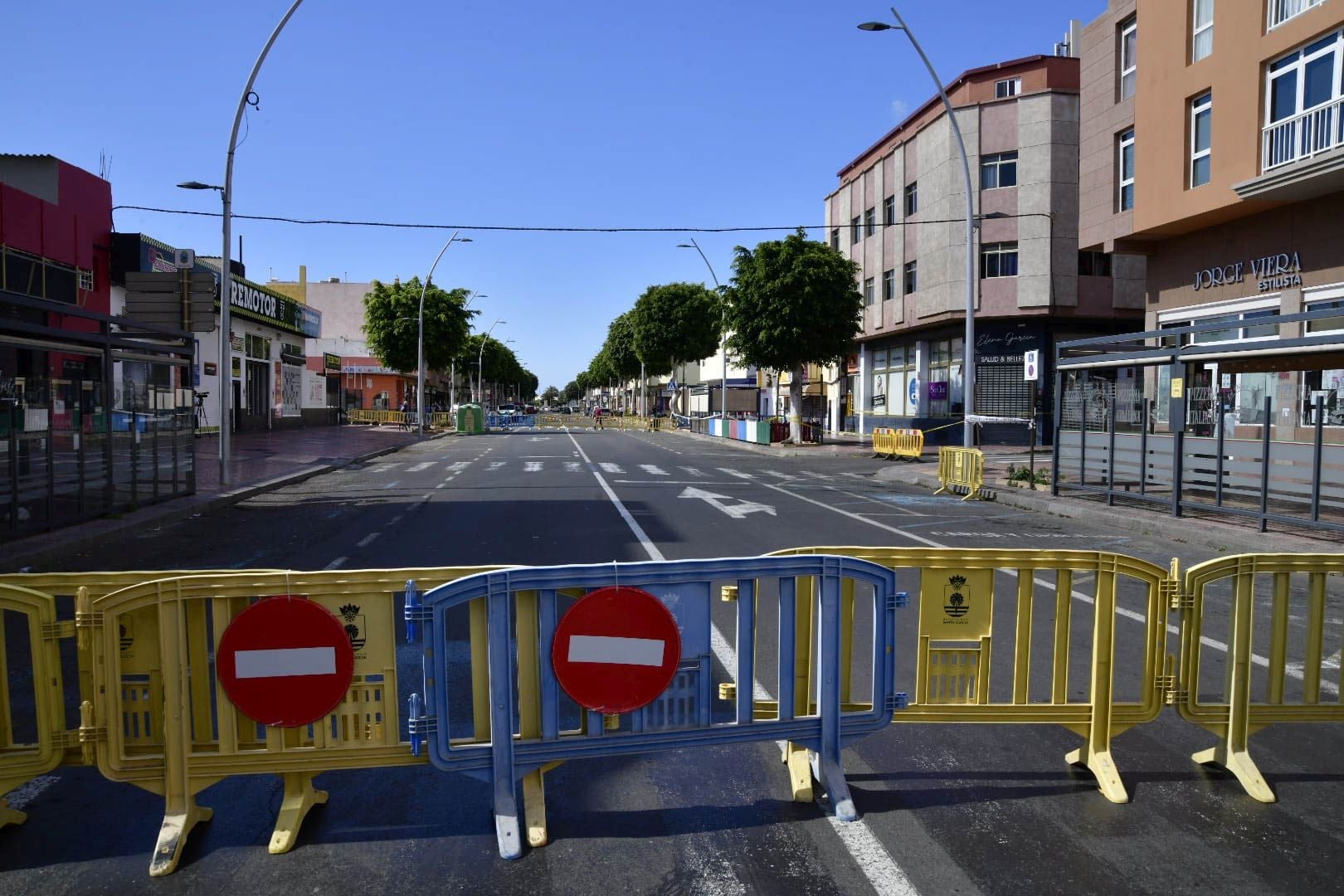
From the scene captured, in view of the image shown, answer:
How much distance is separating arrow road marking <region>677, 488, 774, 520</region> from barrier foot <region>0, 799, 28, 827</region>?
10.7m

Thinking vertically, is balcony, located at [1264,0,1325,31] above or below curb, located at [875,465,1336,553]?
above

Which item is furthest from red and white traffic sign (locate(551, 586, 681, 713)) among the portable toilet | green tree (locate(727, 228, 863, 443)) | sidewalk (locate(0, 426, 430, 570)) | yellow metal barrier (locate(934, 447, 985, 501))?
the portable toilet

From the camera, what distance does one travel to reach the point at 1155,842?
3.84 meters

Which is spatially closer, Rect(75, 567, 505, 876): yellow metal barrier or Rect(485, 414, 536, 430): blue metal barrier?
Rect(75, 567, 505, 876): yellow metal barrier

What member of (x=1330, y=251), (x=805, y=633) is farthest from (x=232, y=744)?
(x=1330, y=251)

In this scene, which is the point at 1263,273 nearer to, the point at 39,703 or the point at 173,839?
the point at 173,839

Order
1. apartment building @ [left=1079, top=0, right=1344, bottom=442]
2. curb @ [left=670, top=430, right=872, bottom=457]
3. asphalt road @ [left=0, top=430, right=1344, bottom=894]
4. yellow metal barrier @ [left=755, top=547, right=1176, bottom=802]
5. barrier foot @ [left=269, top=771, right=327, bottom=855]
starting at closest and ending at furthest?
asphalt road @ [left=0, top=430, right=1344, bottom=894] < barrier foot @ [left=269, top=771, right=327, bottom=855] < yellow metal barrier @ [left=755, top=547, right=1176, bottom=802] < apartment building @ [left=1079, top=0, right=1344, bottom=442] < curb @ [left=670, top=430, right=872, bottom=457]

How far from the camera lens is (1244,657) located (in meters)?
4.60

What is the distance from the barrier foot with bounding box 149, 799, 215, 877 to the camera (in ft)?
11.8

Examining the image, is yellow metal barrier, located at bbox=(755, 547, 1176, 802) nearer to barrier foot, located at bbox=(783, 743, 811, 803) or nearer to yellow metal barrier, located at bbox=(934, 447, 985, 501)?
barrier foot, located at bbox=(783, 743, 811, 803)

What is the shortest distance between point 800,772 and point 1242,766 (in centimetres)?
208

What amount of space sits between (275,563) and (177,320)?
9.65 m

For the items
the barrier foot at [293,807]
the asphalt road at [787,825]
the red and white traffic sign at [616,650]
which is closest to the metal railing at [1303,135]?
the asphalt road at [787,825]

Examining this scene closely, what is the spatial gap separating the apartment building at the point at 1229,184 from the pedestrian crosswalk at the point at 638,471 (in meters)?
7.57
